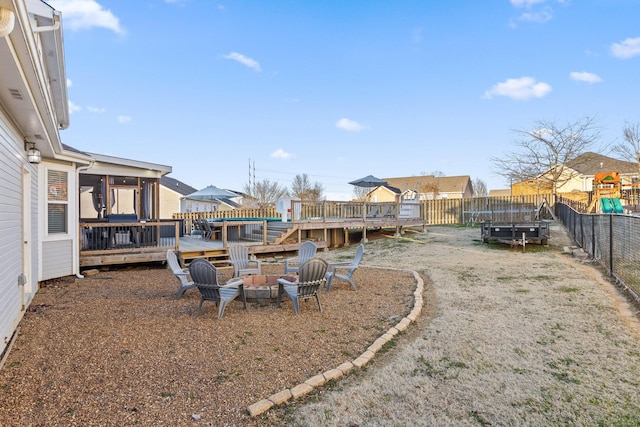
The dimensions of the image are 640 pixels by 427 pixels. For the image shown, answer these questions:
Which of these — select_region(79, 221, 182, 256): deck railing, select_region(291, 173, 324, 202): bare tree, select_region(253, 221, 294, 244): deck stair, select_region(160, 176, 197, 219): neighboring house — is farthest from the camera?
select_region(291, 173, 324, 202): bare tree

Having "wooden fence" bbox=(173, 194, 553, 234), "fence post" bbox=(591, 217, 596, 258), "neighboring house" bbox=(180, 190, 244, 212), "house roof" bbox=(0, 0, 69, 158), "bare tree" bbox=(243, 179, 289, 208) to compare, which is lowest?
"fence post" bbox=(591, 217, 596, 258)

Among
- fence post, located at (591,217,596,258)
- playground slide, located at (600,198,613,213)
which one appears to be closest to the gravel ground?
fence post, located at (591,217,596,258)

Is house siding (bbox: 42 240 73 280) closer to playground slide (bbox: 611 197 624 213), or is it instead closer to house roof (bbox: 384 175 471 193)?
playground slide (bbox: 611 197 624 213)

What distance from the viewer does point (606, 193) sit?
19188 millimetres

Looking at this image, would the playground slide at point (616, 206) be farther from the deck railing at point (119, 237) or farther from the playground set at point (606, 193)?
the deck railing at point (119, 237)

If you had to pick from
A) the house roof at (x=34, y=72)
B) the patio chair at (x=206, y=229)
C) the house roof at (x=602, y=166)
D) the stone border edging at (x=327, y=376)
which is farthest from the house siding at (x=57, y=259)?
the house roof at (x=602, y=166)

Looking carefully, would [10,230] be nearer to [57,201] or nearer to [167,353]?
[167,353]

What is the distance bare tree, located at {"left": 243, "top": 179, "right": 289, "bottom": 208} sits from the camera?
3969cm

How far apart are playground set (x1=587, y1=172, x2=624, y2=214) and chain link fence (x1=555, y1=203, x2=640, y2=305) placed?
9281 mm

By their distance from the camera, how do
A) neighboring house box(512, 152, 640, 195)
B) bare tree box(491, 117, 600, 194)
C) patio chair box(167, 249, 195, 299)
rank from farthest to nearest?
neighboring house box(512, 152, 640, 195)
bare tree box(491, 117, 600, 194)
patio chair box(167, 249, 195, 299)

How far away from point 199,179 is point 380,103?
3353 centimetres

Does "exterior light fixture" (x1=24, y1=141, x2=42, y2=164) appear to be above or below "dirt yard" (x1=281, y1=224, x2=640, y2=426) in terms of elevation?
above

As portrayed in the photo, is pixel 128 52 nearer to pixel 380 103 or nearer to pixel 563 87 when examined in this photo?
pixel 380 103

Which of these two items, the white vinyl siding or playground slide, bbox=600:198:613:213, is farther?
playground slide, bbox=600:198:613:213
